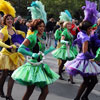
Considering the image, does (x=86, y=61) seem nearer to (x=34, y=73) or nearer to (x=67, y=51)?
(x=34, y=73)

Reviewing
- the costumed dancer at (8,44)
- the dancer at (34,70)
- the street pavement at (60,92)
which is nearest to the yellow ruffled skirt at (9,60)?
the costumed dancer at (8,44)

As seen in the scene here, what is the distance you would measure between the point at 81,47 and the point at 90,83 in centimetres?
68

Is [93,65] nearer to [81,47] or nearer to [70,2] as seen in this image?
[81,47]

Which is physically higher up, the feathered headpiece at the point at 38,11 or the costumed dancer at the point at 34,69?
the feathered headpiece at the point at 38,11

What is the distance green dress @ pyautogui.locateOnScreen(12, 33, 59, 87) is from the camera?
12.7ft

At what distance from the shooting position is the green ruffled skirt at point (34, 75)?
12.6ft

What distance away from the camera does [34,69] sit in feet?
13.1

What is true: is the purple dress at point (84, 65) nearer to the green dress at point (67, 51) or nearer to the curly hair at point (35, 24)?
the curly hair at point (35, 24)

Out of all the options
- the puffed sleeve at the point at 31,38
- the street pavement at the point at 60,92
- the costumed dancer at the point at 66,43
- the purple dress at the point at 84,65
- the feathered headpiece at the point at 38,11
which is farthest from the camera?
the costumed dancer at the point at 66,43

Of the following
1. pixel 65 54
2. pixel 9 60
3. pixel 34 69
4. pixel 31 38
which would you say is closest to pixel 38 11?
pixel 31 38

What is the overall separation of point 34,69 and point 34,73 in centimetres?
8

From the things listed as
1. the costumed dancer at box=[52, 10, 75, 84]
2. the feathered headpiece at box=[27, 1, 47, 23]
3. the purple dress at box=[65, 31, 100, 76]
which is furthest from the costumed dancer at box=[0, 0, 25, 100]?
the costumed dancer at box=[52, 10, 75, 84]

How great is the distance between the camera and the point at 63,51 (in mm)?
6820

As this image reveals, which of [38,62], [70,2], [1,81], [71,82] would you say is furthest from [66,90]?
[70,2]
